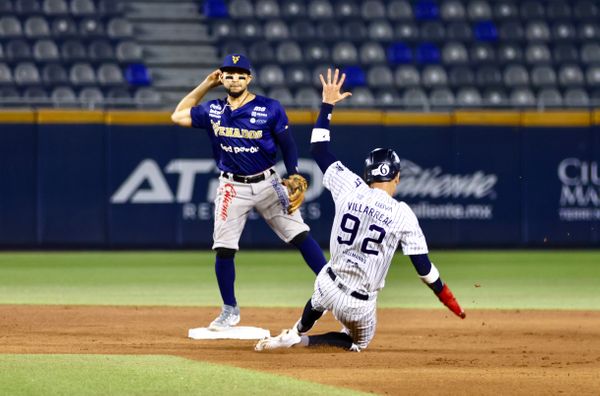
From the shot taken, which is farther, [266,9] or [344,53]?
[266,9]

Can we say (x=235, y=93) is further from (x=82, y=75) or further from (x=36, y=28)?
(x=36, y=28)

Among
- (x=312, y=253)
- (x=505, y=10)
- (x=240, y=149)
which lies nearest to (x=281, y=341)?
(x=312, y=253)

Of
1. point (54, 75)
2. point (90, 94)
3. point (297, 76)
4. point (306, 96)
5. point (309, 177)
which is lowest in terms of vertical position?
point (309, 177)

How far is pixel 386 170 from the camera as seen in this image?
6992 mm

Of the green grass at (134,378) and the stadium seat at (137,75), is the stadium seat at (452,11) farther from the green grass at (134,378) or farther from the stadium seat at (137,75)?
the green grass at (134,378)

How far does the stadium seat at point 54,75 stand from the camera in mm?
19547

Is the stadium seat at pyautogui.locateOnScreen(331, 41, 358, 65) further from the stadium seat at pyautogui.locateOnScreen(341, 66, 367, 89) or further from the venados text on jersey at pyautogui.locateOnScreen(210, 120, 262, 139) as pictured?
the venados text on jersey at pyautogui.locateOnScreen(210, 120, 262, 139)

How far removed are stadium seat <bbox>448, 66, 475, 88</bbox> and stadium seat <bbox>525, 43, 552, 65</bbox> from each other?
4.42 feet

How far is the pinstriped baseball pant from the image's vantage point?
23.5 feet

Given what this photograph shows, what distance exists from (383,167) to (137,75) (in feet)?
45.2

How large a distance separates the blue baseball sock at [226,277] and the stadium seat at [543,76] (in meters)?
14.2

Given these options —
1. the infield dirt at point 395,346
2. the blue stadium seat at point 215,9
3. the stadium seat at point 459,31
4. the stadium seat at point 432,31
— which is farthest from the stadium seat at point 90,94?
the infield dirt at point 395,346

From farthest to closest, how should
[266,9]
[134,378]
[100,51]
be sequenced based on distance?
[266,9]
[100,51]
[134,378]

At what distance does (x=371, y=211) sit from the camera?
22.9ft
